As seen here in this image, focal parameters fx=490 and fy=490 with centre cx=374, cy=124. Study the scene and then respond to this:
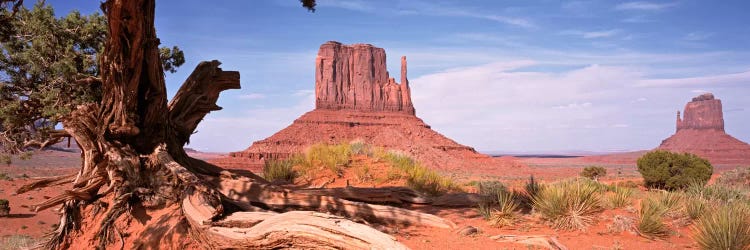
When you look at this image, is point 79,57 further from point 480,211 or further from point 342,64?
point 342,64

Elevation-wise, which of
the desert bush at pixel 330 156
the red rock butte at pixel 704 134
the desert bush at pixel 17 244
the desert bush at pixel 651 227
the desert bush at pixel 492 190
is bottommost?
the desert bush at pixel 17 244

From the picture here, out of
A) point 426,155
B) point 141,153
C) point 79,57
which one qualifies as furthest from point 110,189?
point 426,155

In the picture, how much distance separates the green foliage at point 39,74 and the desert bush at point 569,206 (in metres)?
9.12

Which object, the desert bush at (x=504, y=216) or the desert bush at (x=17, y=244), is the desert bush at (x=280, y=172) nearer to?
the desert bush at (x=17, y=244)

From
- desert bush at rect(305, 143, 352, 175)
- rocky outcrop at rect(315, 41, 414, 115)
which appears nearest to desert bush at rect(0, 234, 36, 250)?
desert bush at rect(305, 143, 352, 175)

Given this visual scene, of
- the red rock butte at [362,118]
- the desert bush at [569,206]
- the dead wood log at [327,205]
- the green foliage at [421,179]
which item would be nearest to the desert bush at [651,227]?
the desert bush at [569,206]

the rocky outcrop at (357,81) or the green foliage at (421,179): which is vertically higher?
the rocky outcrop at (357,81)

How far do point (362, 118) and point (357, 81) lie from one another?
18911 millimetres

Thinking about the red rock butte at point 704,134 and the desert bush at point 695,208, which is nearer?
the desert bush at point 695,208

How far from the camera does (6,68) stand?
35.4 feet

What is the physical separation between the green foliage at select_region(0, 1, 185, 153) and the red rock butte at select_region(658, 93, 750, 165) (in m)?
157

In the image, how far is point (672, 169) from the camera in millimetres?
26391

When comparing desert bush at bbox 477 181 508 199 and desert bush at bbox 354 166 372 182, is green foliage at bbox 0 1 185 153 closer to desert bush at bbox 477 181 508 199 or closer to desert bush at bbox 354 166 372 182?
desert bush at bbox 354 166 372 182

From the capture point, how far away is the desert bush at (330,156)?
599 inches
